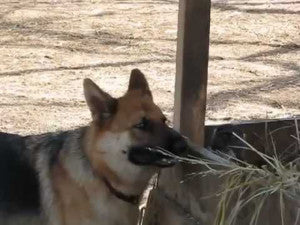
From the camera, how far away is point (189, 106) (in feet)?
15.4

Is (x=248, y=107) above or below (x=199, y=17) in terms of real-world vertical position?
below

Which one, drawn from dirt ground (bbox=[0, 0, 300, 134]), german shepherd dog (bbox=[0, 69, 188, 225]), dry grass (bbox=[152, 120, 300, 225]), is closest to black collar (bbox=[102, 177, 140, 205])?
german shepherd dog (bbox=[0, 69, 188, 225])

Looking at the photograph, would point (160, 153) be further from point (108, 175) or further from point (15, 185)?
point (15, 185)

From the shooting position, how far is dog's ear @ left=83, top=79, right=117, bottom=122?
4.56 metres

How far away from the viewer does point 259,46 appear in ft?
34.2

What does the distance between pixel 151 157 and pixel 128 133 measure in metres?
0.18

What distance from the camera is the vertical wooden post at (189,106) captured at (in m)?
4.52

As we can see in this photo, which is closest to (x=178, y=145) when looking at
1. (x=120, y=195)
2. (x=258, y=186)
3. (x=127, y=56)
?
(x=120, y=195)

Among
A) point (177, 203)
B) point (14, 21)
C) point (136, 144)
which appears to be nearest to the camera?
point (136, 144)

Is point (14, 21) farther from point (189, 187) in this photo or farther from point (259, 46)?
point (189, 187)

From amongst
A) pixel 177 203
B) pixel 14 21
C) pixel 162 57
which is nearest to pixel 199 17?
pixel 177 203

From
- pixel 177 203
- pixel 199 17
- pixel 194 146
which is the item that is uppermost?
pixel 199 17

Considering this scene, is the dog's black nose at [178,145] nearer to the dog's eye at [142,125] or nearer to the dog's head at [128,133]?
the dog's head at [128,133]

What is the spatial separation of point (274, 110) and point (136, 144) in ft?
11.3
